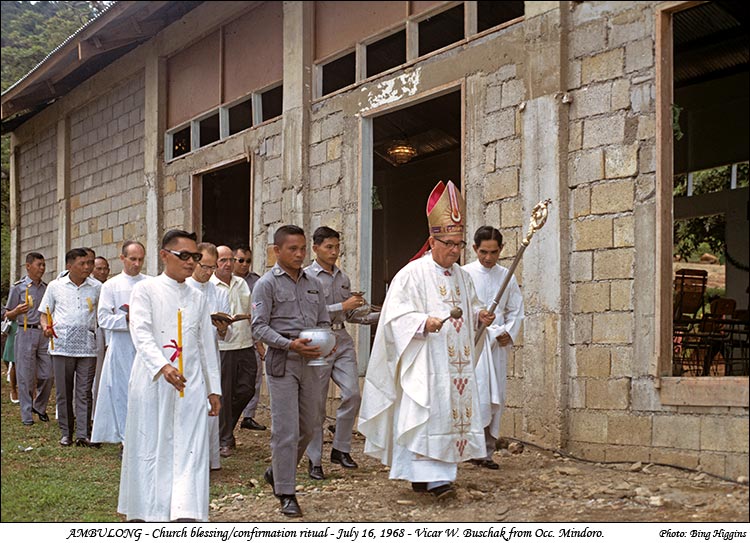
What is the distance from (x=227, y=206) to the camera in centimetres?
818

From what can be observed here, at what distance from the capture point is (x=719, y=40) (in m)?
8.85

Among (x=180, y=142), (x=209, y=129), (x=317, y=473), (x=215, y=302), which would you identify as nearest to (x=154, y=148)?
(x=180, y=142)

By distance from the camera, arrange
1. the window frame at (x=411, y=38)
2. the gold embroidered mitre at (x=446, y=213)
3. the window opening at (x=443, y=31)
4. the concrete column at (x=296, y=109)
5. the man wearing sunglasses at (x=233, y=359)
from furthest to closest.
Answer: the man wearing sunglasses at (x=233, y=359), the concrete column at (x=296, y=109), the window opening at (x=443, y=31), the window frame at (x=411, y=38), the gold embroidered mitre at (x=446, y=213)

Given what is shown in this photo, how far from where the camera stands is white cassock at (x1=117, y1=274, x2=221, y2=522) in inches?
175

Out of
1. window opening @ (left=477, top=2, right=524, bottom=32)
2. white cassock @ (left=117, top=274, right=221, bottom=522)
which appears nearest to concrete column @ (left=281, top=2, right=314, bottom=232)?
window opening @ (left=477, top=2, right=524, bottom=32)

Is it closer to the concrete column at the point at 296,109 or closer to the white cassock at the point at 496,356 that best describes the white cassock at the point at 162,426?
the white cassock at the point at 496,356

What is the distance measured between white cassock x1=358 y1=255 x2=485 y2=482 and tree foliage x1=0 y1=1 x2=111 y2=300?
125 inches

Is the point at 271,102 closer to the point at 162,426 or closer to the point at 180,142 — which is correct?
the point at 180,142

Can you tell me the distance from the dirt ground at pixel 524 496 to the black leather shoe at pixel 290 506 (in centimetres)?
4

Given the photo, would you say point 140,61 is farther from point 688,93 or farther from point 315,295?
point 688,93

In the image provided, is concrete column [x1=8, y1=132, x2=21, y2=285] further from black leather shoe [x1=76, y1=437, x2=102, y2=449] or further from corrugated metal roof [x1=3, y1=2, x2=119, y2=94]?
black leather shoe [x1=76, y1=437, x2=102, y2=449]

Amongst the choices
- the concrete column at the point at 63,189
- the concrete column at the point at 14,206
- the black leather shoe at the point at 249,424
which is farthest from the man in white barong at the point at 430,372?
the concrete column at the point at 14,206

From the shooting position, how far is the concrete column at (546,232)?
19.7 feet
